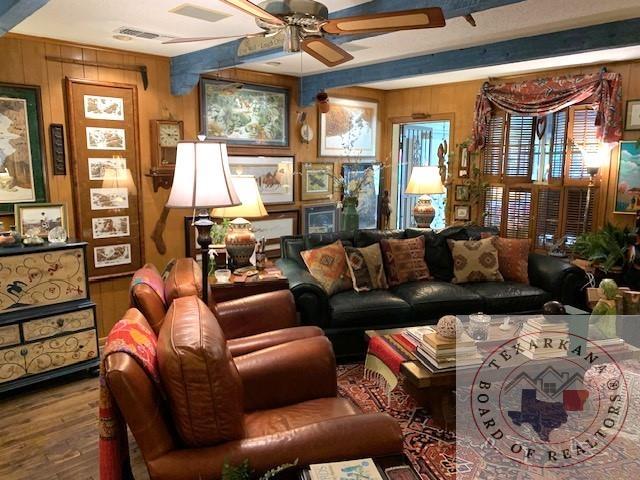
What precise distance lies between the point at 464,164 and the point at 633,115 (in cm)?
174

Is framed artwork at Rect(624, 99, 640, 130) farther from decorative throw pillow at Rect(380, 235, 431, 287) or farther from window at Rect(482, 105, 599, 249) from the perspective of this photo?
decorative throw pillow at Rect(380, 235, 431, 287)

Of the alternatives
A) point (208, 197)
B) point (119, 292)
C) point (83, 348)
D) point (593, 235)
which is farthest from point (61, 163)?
point (593, 235)

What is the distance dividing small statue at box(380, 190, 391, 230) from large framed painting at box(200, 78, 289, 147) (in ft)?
5.80

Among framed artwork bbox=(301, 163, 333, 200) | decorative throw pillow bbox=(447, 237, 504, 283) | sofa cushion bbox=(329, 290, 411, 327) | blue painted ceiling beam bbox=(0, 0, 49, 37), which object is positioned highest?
blue painted ceiling beam bbox=(0, 0, 49, 37)

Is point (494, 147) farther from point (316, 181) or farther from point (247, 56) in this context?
point (247, 56)

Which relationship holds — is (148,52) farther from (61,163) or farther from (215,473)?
(215,473)

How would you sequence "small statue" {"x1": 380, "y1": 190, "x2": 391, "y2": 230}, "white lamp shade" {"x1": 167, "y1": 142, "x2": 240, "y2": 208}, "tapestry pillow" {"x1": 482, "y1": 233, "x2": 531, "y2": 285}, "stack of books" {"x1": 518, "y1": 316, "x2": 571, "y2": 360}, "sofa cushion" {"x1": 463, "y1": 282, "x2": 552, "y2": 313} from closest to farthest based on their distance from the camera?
"stack of books" {"x1": 518, "y1": 316, "x2": 571, "y2": 360} < "white lamp shade" {"x1": 167, "y1": 142, "x2": 240, "y2": 208} < "sofa cushion" {"x1": 463, "y1": 282, "x2": 552, "y2": 313} < "tapestry pillow" {"x1": 482, "y1": 233, "x2": 531, "y2": 285} < "small statue" {"x1": 380, "y1": 190, "x2": 391, "y2": 230}

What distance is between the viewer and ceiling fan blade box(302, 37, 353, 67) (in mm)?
2318

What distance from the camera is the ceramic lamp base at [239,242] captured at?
11.1ft

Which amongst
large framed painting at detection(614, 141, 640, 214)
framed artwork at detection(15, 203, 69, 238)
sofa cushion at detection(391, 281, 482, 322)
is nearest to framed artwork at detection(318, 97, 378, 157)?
sofa cushion at detection(391, 281, 482, 322)

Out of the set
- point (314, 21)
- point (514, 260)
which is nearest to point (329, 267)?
point (514, 260)

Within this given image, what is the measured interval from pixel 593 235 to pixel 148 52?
14.2 ft

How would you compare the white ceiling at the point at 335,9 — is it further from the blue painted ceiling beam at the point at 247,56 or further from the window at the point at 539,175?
A: the window at the point at 539,175

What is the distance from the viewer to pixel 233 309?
2695 millimetres
